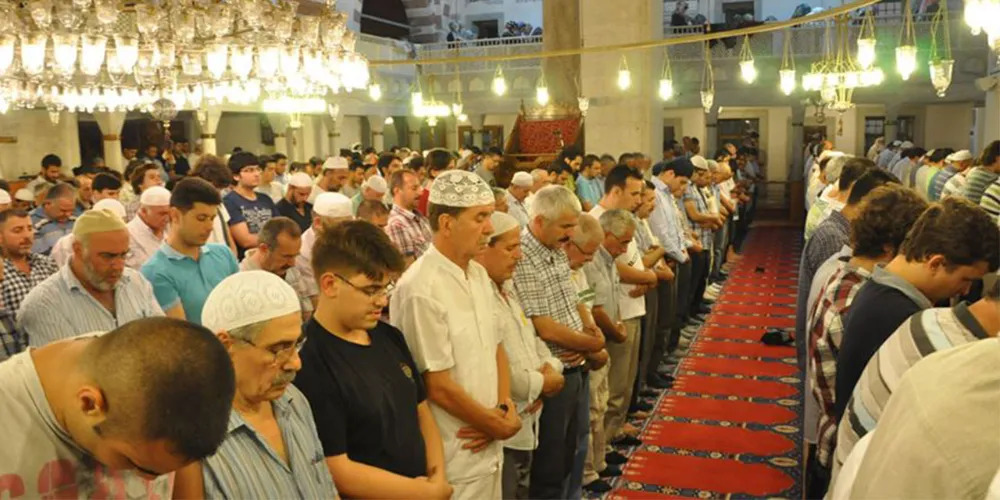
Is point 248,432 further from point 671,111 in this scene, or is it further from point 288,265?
point 671,111

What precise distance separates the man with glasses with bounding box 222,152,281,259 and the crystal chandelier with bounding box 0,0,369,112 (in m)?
1.75

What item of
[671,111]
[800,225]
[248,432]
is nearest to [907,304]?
[248,432]

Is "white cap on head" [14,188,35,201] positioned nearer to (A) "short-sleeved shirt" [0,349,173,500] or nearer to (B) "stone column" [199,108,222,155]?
(A) "short-sleeved shirt" [0,349,173,500]

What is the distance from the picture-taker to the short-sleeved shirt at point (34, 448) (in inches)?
54.2

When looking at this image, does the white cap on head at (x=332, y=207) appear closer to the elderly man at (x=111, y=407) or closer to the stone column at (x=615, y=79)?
the elderly man at (x=111, y=407)

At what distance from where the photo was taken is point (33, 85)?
9.90 m

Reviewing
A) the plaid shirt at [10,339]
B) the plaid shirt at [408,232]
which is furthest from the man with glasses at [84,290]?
the plaid shirt at [408,232]

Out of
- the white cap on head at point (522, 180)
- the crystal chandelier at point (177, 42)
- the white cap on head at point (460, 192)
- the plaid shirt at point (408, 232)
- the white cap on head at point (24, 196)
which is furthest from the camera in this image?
the white cap on head at point (24, 196)

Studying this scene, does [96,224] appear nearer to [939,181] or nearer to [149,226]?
[149,226]

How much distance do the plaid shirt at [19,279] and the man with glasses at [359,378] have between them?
1.99 m

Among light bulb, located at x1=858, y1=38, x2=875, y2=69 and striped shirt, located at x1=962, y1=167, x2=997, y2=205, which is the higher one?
light bulb, located at x1=858, y1=38, x2=875, y2=69

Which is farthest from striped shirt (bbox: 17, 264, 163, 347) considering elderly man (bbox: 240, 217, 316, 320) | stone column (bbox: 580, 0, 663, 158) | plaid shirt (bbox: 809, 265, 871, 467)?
stone column (bbox: 580, 0, 663, 158)

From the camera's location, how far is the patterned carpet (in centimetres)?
462

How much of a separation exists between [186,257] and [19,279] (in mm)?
808
